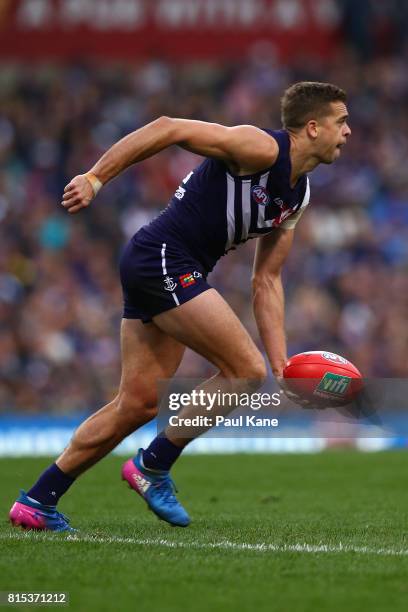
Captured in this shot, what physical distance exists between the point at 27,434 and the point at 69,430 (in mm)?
505

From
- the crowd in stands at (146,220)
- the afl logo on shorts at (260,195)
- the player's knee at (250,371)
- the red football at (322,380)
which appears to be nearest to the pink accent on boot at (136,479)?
the player's knee at (250,371)

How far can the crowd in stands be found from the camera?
604 inches

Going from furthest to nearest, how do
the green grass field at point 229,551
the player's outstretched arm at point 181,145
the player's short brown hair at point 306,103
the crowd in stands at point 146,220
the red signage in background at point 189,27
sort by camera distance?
the red signage in background at point 189,27 < the crowd in stands at point 146,220 < the player's short brown hair at point 306,103 < the player's outstretched arm at point 181,145 < the green grass field at point 229,551

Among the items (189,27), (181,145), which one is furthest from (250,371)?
(189,27)

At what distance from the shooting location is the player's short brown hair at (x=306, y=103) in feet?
20.6

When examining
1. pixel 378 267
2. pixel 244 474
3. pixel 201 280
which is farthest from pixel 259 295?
pixel 378 267

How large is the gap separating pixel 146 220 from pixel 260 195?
11024mm

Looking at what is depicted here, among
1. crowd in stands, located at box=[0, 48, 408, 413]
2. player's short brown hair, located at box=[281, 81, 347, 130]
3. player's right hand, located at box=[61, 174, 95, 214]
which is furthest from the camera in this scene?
crowd in stands, located at box=[0, 48, 408, 413]

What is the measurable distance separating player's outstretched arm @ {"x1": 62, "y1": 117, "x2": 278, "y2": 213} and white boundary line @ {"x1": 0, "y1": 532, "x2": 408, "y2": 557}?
5.26 ft

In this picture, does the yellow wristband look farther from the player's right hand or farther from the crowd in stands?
the crowd in stands

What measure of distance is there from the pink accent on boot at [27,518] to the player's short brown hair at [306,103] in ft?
7.71

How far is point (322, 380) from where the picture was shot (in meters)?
6.21
